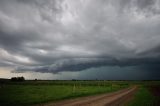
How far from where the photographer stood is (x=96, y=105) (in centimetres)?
2575

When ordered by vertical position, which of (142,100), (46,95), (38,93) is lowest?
(142,100)

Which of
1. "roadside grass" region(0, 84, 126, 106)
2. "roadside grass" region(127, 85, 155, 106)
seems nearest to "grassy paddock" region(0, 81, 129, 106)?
"roadside grass" region(0, 84, 126, 106)

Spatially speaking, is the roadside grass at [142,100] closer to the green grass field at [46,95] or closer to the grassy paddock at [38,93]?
the green grass field at [46,95]

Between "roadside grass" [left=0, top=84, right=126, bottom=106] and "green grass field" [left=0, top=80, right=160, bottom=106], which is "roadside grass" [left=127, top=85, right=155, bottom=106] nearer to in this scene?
"green grass field" [left=0, top=80, right=160, bottom=106]

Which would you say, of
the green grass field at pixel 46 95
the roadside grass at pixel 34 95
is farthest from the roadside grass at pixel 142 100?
the roadside grass at pixel 34 95

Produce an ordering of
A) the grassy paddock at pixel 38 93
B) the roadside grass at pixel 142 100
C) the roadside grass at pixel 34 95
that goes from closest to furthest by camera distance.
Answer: the roadside grass at pixel 142 100, the roadside grass at pixel 34 95, the grassy paddock at pixel 38 93

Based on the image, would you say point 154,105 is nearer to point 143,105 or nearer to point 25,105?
point 143,105

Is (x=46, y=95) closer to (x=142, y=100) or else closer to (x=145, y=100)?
(x=142, y=100)

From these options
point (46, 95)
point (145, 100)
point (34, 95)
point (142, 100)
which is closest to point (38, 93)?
point (34, 95)

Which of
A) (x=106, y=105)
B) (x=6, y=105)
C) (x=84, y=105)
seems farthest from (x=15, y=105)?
(x=106, y=105)

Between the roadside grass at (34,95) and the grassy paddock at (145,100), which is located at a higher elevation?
the roadside grass at (34,95)

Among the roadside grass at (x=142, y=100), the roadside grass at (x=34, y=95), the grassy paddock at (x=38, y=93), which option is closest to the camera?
the roadside grass at (x=142, y=100)

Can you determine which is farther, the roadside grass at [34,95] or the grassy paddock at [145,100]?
the roadside grass at [34,95]

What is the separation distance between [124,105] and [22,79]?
560 ft
